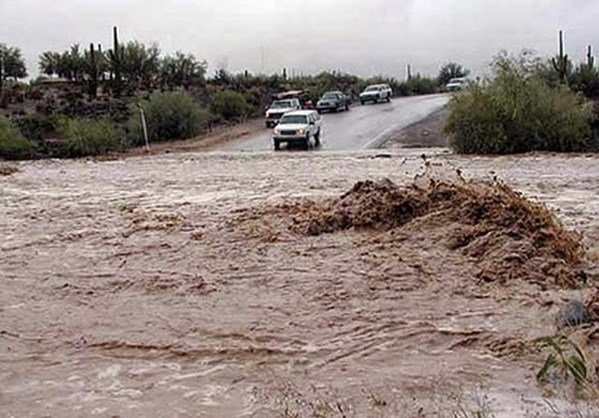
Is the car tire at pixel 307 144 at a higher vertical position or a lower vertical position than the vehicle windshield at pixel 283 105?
lower

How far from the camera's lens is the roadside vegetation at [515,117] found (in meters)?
37.8

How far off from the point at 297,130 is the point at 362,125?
1166cm

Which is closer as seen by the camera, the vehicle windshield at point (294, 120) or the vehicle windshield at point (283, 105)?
the vehicle windshield at point (294, 120)

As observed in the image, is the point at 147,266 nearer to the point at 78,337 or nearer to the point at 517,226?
the point at 78,337

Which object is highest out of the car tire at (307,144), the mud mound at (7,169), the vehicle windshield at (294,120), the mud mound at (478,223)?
the vehicle windshield at (294,120)

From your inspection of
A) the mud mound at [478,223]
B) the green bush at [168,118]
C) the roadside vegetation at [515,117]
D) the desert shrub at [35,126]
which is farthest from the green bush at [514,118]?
the desert shrub at [35,126]

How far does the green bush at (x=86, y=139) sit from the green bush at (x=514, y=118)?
16726mm

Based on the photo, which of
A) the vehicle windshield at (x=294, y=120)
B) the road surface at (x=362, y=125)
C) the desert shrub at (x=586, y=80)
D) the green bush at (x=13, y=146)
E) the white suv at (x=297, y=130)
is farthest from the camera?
the desert shrub at (x=586, y=80)

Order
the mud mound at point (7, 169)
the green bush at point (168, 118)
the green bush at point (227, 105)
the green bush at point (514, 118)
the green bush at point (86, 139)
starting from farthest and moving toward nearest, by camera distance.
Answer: the green bush at point (227, 105) → the green bush at point (168, 118) → the green bush at point (86, 139) → the green bush at point (514, 118) → the mud mound at point (7, 169)

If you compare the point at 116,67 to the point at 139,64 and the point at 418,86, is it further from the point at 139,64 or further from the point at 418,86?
the point at 418,86

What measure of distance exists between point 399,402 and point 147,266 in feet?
24.0

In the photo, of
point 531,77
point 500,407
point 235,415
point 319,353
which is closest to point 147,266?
point 319,353

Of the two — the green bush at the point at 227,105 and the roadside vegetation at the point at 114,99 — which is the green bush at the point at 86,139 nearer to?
the roadside vegetation at the point at 114,99

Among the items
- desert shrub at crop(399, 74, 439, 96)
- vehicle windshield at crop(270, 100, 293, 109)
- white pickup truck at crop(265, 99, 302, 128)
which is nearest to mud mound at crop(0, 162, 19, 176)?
white pickup truck at crop(265, 99, 302, 128)
